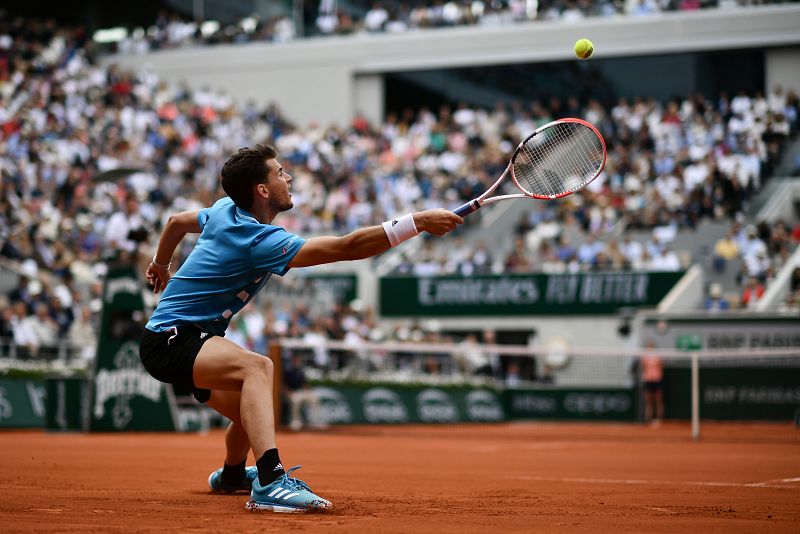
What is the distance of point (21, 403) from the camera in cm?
1889

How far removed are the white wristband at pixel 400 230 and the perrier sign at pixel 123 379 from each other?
1088 centimetres

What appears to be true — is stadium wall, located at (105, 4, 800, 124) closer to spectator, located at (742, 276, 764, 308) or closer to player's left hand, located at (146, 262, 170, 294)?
spectator, located at (742, 276, 764, 308)

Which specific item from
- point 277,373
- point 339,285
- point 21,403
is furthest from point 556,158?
point 339,285

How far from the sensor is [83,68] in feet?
111

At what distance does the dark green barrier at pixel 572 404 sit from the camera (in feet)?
74.1

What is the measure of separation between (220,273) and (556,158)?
236 cm

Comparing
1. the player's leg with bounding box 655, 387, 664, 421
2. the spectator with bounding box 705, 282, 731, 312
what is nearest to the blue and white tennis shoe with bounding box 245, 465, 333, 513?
the player's leg with bounding box 655, 387, 664, 421

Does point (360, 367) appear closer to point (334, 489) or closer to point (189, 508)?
point (334, 489)

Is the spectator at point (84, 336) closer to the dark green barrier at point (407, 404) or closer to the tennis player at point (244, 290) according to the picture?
the dark green barrier at point (407, 404)

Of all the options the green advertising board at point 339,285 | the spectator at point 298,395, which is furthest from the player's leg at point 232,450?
the green advertising board at point 339,285

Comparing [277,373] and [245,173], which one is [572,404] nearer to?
[277,373]

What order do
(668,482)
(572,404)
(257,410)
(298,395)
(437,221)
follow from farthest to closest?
(572,404) → (298,395) → (668,482) → (257,410) → (437,221)

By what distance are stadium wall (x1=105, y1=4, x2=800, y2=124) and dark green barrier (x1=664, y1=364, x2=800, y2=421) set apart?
15.0m

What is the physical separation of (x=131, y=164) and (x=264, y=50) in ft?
40.9
